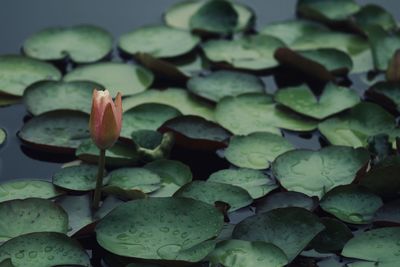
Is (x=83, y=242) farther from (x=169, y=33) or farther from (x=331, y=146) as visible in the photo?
(x=169, y=33)

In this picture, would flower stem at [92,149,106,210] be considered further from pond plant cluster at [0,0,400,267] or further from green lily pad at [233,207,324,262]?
green lily pad at [233,207,324,262]

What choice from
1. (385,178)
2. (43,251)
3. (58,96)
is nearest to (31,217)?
(43,251)

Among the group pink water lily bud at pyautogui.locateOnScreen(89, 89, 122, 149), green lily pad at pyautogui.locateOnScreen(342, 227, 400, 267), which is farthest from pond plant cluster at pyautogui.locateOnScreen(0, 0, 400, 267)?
pink water lily bud at pyautogui.locateOnScreen(89, 89, 122, 149)

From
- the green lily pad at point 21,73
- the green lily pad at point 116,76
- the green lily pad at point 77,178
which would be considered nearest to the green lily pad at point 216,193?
the green lily pad at point 77,178

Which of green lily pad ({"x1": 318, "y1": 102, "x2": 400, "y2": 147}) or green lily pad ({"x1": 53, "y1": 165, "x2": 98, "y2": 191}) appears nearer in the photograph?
green lily pad ({"x1": 53, "y1": 165, "x2": 98, "y2": 191})

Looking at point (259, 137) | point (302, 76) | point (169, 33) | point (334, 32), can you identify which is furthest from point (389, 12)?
point (259, 137)

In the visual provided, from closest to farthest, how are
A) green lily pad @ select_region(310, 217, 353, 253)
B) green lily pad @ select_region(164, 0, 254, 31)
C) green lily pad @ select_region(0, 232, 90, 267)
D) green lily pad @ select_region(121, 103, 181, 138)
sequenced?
green lily pad @ select_region(0, 232, 90, 267), green lily pad @ select_region(310, 217, 353, 253), green lily pad @ select_region(121, 103, 181, 138), green lily pad @ select_region(164, 0, 254, 31)

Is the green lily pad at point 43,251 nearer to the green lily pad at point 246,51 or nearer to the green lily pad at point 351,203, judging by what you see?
the green lily pad at point 351,203

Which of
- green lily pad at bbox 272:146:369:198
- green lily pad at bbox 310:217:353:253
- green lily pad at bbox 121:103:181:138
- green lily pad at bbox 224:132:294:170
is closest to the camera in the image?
green lily pad at bbox 310:217:353:253
